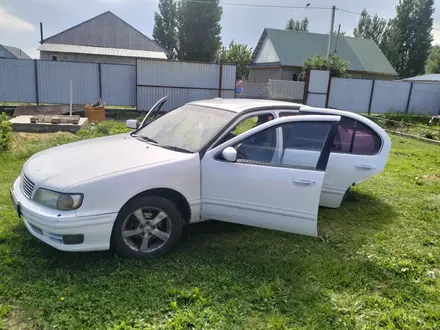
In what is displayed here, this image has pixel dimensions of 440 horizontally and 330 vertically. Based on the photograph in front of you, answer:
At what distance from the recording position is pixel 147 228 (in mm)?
3297

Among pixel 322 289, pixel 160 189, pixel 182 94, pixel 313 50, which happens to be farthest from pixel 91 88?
pixel 313 50

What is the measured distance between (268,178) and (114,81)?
526 inches

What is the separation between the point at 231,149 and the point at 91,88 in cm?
1328

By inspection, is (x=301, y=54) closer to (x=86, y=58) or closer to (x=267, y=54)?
(x=267, y=54)

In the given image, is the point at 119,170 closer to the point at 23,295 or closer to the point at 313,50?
the point at 23,295

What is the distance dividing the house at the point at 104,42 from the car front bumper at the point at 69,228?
97.8 feet

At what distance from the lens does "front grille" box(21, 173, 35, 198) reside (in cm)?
316

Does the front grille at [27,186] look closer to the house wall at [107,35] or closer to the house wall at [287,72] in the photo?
the house wall at [287,72]

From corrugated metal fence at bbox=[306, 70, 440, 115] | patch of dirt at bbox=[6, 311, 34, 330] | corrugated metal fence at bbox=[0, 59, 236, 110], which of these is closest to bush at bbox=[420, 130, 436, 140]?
corrugated metal fence at bbox=[306, 70, 440, 115]

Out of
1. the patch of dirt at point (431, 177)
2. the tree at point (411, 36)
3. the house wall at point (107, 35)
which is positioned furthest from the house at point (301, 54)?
the patch of dirt at point (431, 177)

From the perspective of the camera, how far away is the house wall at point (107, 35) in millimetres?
33594

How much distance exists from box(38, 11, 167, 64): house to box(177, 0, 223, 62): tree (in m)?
4.50

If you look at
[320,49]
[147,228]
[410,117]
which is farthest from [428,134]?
[320,49]

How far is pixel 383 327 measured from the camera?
8.63 feet
